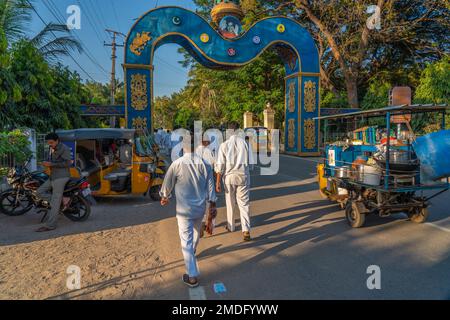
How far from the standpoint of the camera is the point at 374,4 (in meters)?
24.6

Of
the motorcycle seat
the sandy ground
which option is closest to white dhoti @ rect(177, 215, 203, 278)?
the sandy ground

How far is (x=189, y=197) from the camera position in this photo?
4117mm

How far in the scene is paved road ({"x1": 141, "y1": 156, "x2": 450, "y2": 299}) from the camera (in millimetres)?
3889

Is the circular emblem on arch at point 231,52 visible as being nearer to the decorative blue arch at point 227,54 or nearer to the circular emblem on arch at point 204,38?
the decorative blue arch at point 227,54

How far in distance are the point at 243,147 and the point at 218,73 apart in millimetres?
25363

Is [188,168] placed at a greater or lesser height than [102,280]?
greater

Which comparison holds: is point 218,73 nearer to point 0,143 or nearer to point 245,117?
point 245,117

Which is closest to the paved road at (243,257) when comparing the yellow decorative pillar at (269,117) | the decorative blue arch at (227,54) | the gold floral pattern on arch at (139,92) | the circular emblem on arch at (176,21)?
the decorative blue arch at (227,54)

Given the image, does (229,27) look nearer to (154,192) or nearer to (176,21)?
(176,21)

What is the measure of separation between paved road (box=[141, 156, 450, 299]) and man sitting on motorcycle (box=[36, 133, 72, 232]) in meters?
2.00

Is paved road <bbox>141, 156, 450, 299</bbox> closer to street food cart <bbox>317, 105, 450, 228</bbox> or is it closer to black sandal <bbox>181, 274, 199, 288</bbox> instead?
black sandal <bbox>181, 274, 199, 288</bbox>

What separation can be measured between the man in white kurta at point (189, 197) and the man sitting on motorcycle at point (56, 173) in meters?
3.07

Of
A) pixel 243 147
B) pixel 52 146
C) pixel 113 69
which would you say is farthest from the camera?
pixel 113 69

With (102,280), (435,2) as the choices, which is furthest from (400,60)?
(102,280)
